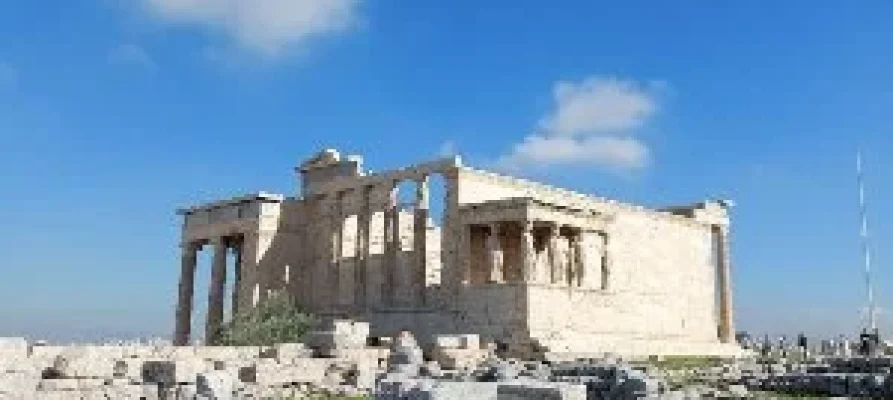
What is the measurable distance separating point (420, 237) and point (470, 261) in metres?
2.11

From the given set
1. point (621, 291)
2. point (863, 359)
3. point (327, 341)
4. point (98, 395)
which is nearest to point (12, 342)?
point (98, 395)

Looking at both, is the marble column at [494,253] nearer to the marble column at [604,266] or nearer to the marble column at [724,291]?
the marble column at [604,266]

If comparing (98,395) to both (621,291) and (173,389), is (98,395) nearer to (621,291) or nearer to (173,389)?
(173,389)

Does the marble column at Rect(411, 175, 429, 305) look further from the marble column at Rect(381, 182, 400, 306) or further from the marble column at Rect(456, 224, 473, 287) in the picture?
the marble column at Rect(456, 224, 473, 287)

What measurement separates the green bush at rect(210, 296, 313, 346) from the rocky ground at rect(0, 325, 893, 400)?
34.8 ft

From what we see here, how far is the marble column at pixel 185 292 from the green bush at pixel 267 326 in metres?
4.67

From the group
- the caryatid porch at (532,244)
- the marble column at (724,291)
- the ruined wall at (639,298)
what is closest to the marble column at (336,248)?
the caryatid porch at (532,244)

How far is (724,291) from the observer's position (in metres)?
44.2

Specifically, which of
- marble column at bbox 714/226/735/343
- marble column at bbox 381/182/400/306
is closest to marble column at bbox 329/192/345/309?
marble column at bbox 381/182/400/306

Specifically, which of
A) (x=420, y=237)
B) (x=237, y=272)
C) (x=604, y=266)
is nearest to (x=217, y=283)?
(x=237, y=272)

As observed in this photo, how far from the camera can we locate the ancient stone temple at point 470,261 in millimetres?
32312

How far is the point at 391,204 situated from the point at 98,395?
20.9 m

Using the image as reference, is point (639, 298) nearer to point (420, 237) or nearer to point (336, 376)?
point (420, 237)

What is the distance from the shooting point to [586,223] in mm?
35375
